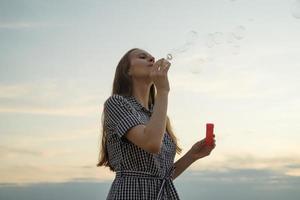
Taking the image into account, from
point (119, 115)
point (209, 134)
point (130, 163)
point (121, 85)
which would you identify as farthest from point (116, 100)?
point (209, 134)

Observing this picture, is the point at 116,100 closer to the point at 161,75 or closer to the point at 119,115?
the point at 119,115

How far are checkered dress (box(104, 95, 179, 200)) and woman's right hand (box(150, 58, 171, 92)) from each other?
32cm

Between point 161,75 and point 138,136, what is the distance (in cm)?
55

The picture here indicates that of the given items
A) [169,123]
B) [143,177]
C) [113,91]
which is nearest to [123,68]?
[113,91]

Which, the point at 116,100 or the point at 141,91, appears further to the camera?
the point at 141,91

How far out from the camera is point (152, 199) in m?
4.34

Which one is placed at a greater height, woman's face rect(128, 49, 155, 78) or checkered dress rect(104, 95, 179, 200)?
woman's face rect(128, 49, 155, 78)

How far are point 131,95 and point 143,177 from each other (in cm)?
85

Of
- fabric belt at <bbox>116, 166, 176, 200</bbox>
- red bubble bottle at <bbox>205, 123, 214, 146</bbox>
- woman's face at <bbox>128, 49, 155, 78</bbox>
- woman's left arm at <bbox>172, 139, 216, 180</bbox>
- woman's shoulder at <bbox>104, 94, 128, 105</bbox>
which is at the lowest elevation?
fabric belt at <bbox>116, 166, 176, 200</bbox>

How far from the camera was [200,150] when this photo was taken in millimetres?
5125

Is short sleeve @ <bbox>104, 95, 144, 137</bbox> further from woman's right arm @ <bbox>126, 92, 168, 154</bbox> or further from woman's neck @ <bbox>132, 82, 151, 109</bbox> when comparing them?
woman's neck @ <bbox>132, 82, 151, 109</bbox>

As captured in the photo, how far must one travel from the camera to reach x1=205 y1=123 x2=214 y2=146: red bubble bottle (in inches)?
197

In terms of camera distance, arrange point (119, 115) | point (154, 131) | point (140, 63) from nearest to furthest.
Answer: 1. point (154, 131)
2. point (119, 115)
3. point (140, 63)

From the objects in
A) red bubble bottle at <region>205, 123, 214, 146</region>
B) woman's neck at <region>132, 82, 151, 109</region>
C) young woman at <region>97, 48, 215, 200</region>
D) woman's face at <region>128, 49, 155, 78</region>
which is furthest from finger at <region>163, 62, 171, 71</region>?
red bubble bottle at <region>205, 123, 214, 146</region>
